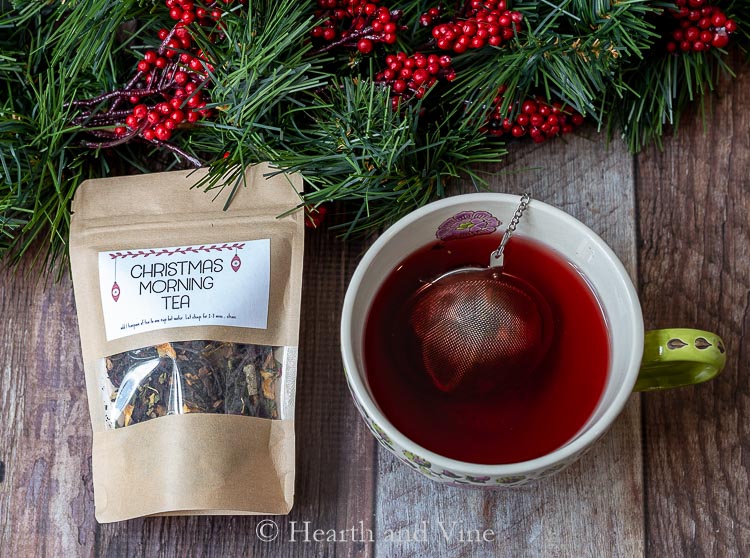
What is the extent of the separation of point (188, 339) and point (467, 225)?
0.28 m

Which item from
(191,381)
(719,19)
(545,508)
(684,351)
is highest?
(719,19)

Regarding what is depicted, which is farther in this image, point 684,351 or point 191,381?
point 191,381

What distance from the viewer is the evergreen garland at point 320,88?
27.5 inches

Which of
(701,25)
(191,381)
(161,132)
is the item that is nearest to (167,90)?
Answer: (161,132)

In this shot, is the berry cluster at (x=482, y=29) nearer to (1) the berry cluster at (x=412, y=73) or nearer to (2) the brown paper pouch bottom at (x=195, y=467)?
(1) the berry cluster at (x=412, y=73)

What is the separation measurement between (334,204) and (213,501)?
0.31 m

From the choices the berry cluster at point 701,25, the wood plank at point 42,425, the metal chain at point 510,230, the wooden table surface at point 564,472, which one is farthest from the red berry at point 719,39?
the wood plank at point 42,425

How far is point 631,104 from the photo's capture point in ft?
2.60

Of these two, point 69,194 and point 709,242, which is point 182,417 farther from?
point 709,242

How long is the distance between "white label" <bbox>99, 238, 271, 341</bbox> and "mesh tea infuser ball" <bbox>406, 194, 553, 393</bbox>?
16cm

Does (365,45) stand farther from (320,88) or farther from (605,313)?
(605,313)

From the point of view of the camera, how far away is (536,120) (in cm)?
77

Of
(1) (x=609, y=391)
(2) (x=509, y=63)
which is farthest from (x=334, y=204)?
(1) (x=609, y=391)

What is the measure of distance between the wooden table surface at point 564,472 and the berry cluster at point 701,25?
103mm
